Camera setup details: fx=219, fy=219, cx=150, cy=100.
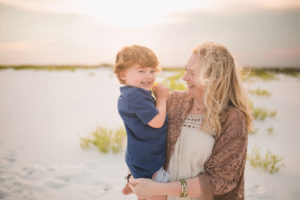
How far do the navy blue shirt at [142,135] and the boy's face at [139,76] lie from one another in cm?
9

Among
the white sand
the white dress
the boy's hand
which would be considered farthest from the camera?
the white sand

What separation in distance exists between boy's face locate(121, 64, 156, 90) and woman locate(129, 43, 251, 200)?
35cm

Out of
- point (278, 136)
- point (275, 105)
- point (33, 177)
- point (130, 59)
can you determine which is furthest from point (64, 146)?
point (275, 105)

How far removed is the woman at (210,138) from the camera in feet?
4.88

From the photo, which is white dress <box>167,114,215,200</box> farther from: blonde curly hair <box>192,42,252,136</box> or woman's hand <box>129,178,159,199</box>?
woman's hand <box>129,178,159,199</box>

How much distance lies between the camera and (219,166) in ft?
4.89

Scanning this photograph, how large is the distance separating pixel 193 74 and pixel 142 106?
452 millimetres

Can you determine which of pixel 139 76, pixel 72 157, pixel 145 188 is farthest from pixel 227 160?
pixel 72 157

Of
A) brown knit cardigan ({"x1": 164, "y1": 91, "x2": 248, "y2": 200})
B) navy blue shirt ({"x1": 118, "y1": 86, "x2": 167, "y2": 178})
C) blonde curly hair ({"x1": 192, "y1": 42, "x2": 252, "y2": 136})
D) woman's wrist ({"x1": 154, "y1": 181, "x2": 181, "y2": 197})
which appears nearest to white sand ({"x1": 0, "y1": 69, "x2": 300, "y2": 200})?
navy blue shirt ({"x1": 118, "y1": 86, "x2": 167, "y2": 178})

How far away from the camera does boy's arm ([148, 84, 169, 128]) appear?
5.31 ft

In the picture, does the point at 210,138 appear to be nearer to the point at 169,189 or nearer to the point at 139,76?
the point at 169,189

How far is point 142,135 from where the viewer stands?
1672mm

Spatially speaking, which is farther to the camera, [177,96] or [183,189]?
[177,96]

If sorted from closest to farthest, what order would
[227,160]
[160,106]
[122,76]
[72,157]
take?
1. [227,160]
2. [160,106]
3. [122,76]
4. [72,157]
